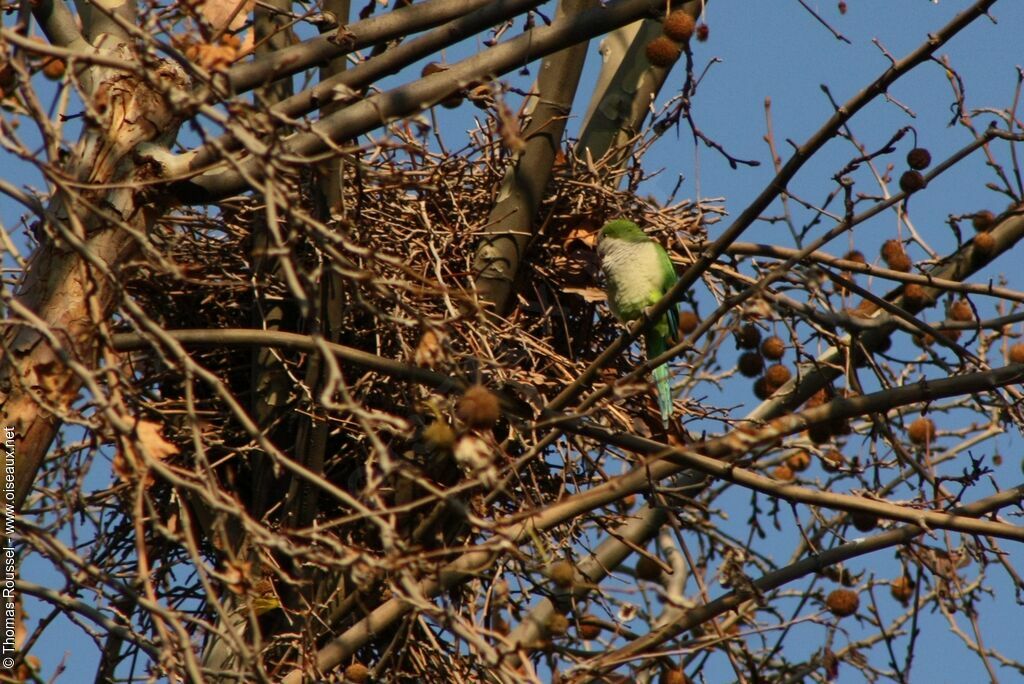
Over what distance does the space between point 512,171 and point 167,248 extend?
4.12ft

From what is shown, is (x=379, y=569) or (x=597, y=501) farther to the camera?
(x=597, y=501)

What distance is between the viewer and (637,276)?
14.0ft

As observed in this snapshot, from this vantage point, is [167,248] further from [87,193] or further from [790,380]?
[790,380]

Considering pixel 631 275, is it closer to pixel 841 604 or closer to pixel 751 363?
pixel 751 363

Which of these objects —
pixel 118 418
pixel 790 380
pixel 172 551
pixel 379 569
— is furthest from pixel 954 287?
pixel 172 551

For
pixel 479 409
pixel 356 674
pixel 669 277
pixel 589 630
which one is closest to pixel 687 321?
pixel 669 277

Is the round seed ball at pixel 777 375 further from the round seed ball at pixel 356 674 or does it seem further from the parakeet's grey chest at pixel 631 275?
the round seed ball at pixel 356 674

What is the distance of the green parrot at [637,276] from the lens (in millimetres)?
4234

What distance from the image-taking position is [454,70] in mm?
3486

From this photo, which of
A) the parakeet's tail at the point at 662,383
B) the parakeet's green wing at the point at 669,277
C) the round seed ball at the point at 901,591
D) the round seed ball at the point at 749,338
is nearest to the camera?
the parakeet's tail at the point at 662,383

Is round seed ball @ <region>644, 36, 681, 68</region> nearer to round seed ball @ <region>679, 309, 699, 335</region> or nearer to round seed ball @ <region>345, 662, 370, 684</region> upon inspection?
round seed ball @ <region>679, 309, 699, 335</region>

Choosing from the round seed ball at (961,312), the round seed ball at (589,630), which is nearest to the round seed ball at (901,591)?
the round seed ball at (961,312)

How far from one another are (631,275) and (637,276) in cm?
3

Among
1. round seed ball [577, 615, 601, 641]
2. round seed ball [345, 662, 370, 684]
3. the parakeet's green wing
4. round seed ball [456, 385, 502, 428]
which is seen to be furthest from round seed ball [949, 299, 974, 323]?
round seed ball [456, 385, 502, 428]
